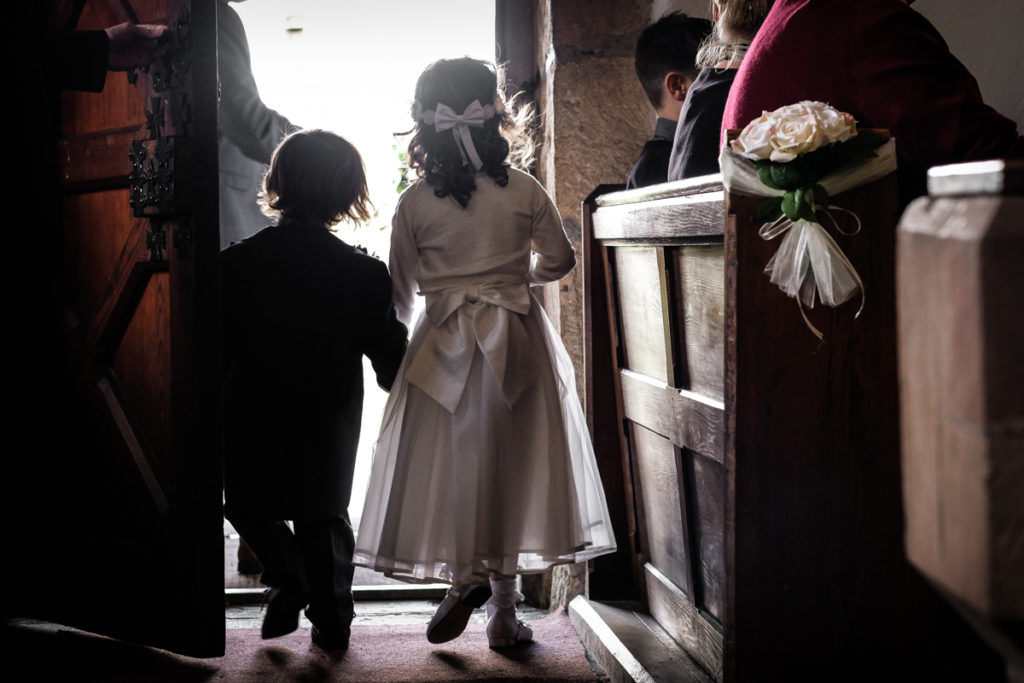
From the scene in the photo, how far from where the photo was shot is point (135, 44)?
2520 millimetres

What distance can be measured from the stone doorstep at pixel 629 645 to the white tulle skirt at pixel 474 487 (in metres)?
0.21

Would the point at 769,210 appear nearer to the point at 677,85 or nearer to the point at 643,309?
the point at 643,309

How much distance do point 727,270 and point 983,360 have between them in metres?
1.16

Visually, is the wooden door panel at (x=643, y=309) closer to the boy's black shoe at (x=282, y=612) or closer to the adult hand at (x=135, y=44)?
the boy's black shoe at (x=282, y=612)

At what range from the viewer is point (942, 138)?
6.15 ft

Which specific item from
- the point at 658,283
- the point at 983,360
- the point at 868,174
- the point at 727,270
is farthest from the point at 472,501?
the point at 983,360

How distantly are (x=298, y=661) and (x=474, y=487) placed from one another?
2.27 feet

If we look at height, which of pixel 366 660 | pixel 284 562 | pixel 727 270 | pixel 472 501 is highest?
pixel 727 270

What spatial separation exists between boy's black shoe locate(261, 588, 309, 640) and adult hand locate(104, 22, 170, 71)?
1.48 metres

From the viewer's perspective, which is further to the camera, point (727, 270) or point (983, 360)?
point (727, 270)

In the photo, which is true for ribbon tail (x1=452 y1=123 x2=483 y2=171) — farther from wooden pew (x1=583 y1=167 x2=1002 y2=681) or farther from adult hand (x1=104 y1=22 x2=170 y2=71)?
wooden pew (x1=583 y1=167 x2=1002 y2=681)

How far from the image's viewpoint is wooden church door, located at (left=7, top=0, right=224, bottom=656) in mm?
2480

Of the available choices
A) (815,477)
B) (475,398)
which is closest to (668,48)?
(475,398)

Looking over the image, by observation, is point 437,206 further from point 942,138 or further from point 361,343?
point 942,138
